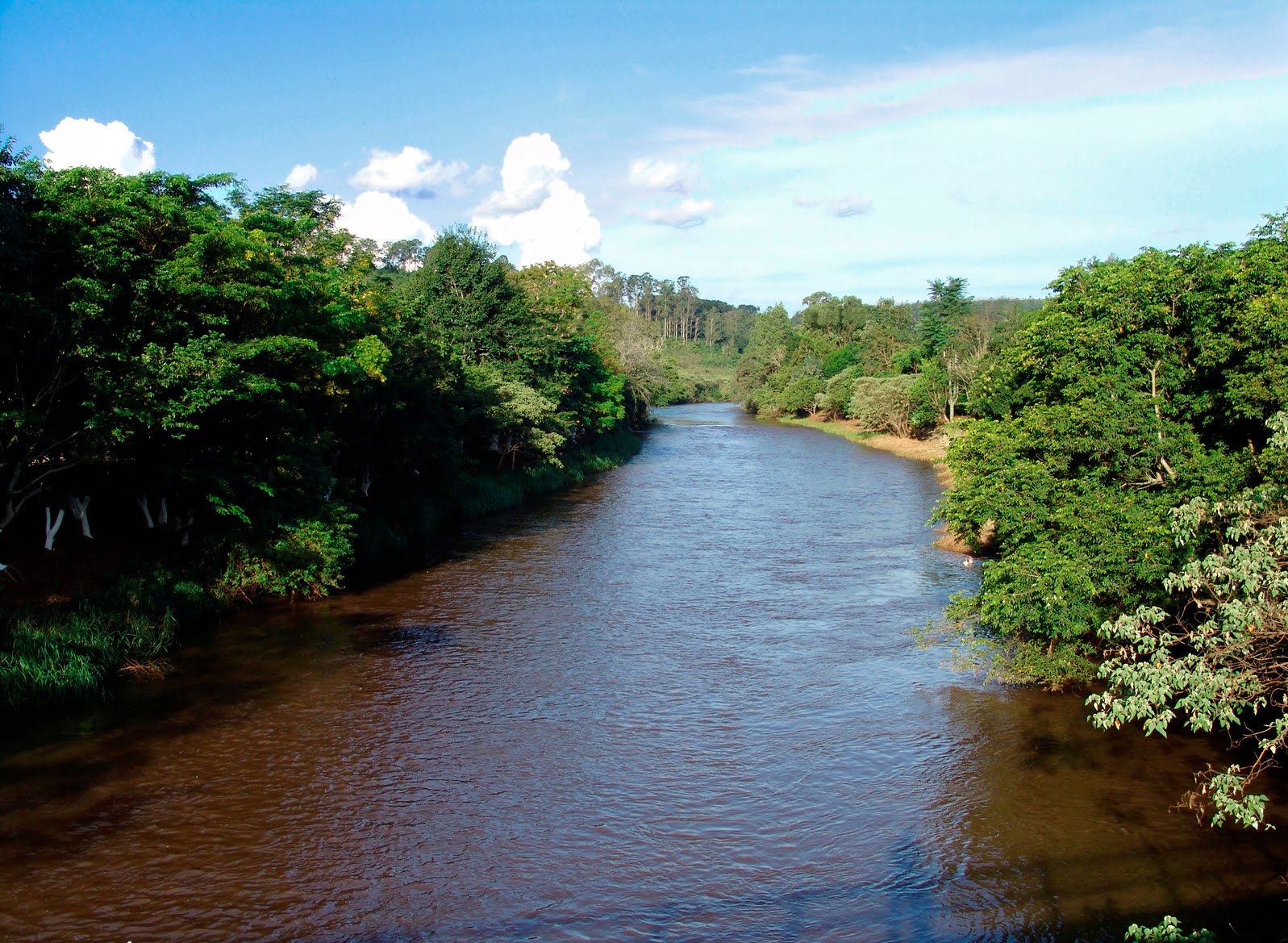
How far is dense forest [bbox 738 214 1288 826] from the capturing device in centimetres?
1141

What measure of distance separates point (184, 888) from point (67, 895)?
1316 mm

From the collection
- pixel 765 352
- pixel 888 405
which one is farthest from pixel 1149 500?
pixel 765 352

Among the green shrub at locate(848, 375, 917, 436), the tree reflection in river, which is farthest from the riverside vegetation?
the green shrub at locate(848, 375, 917, 436)

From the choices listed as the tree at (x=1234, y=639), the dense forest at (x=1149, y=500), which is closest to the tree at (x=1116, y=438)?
the dense forest at (x=1149, y=500)

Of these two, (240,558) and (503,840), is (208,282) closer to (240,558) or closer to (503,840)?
(240,558)

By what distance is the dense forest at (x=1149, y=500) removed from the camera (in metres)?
11.4

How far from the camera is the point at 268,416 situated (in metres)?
23.0

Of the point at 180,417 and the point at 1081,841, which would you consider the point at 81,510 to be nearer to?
the point at 180,417

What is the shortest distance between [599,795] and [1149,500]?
413 inches

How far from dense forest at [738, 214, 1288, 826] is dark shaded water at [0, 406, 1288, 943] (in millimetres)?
1369

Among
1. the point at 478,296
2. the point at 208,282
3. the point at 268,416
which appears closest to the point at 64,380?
the point at 208,282

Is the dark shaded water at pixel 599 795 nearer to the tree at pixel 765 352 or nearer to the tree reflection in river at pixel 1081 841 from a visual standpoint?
the tree reflection in river at pixel 1081 841

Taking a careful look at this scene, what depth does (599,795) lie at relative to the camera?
14.8 m

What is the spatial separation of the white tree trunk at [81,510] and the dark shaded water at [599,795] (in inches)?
142
